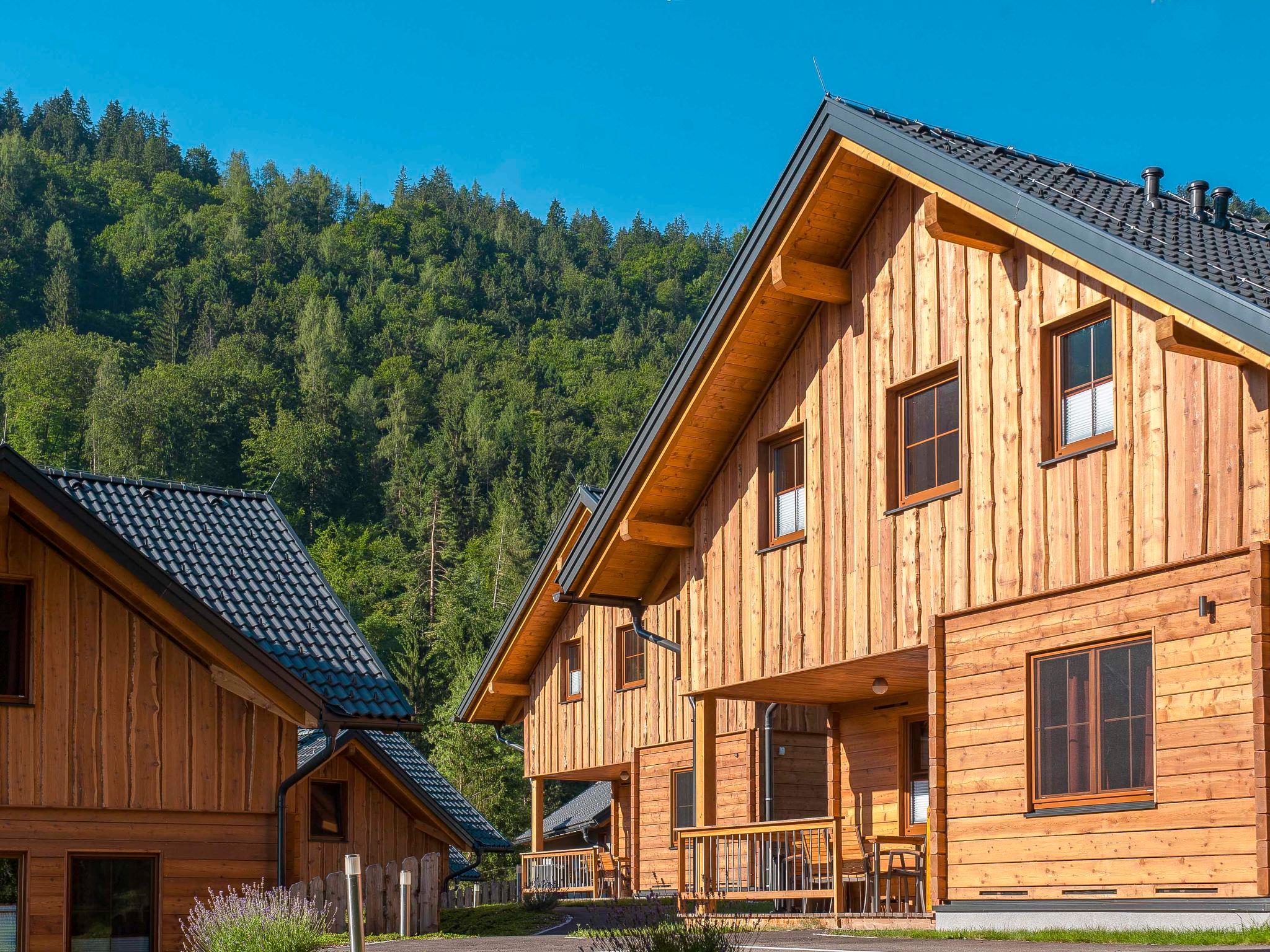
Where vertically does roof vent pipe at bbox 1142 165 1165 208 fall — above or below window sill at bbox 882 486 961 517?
above

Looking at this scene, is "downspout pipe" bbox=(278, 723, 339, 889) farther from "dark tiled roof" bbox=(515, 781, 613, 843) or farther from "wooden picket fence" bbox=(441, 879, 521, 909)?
"dark tiled roof" bbox=(515, 781, 613, 843)

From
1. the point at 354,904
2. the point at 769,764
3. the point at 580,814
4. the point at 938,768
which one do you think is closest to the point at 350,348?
the point at 580,814

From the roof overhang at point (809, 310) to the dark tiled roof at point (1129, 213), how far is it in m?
0.15

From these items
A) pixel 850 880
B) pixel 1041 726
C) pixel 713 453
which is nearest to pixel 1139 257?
pixel 1041 726

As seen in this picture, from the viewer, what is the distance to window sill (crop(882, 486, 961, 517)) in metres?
15.8

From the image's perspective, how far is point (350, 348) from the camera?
13112cm

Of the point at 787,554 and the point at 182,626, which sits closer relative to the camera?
the point at 182,626

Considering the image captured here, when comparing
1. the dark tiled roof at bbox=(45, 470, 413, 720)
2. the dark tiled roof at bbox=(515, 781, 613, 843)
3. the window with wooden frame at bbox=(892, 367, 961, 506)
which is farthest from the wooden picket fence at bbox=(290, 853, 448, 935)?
the dark tiled roof at bbox=(515, 781, 613, 843)

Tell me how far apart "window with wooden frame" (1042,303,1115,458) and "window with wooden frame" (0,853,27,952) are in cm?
1064

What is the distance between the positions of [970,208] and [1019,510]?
9.19 ft

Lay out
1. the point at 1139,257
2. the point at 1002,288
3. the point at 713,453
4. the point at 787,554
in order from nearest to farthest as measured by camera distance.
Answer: the point at 1139,257 < the point at 1002,288 < the point at 787,554 < the point at 713,453

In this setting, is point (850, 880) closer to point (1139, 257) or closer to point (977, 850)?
point (977, 850)

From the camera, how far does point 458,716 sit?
3180cm

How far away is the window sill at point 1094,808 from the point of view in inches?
526
